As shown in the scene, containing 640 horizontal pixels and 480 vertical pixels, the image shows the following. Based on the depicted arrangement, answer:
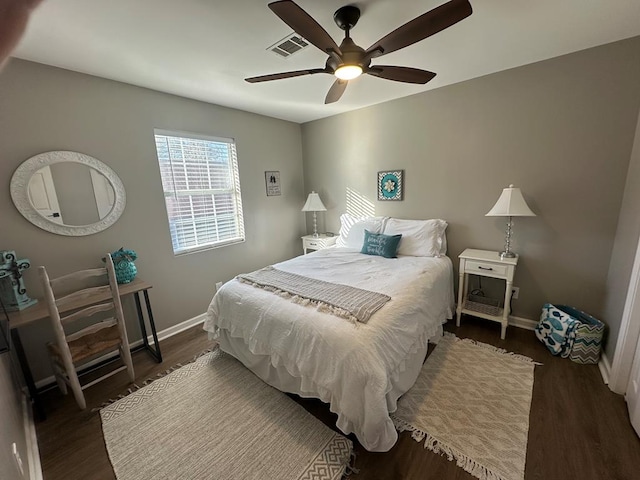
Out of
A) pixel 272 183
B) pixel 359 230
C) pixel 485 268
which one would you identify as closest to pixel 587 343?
pixel 485 268

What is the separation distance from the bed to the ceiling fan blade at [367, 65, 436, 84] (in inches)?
56.8

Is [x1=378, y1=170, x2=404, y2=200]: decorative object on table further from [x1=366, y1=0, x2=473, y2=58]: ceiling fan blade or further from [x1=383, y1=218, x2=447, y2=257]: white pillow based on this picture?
[x1=366, y1=0, x2=473, y2=58]: ceiling fan blade

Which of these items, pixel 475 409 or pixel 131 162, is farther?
pixel 131 162

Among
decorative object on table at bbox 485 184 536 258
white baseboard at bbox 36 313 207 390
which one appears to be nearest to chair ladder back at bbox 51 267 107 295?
white baseboard at bbox 36 313 207 390

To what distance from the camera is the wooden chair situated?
1.72 m

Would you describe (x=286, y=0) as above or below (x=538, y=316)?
above

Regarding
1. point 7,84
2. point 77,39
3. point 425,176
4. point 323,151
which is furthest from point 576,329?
point 7,84

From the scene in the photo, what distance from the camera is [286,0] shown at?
1.10 meters

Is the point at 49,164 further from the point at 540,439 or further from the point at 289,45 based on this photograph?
the point at 540,439

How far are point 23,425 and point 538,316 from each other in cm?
399

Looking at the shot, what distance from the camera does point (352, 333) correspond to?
145cm

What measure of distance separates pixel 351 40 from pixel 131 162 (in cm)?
213

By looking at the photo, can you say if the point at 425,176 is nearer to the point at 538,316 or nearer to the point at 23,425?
the point at 538,316

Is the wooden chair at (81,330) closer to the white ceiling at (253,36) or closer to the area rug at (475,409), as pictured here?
the white ceiling at (253,36)
